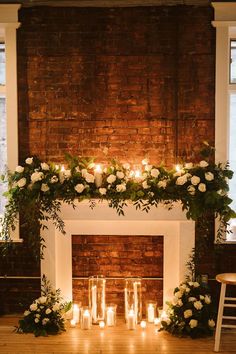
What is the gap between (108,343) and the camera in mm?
4621

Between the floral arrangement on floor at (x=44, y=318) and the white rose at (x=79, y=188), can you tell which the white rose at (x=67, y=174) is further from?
the floral arrangement on floor at (x=44, y=318)

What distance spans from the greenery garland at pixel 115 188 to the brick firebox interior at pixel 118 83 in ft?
1.08

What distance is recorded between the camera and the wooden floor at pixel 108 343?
4.46 metres

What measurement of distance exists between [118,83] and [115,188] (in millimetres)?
1104

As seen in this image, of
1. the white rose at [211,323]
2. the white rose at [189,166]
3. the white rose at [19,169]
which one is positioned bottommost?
the white rose at [211,323]

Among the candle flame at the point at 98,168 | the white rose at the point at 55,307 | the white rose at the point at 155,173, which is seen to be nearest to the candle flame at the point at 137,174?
the white rose at the point at 155,173

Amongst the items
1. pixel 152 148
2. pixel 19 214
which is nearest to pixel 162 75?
pixel 152 148

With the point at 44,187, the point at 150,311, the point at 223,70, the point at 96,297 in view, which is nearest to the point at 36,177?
the point at 44,187

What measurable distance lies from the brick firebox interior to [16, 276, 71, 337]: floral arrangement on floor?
4.46 feet

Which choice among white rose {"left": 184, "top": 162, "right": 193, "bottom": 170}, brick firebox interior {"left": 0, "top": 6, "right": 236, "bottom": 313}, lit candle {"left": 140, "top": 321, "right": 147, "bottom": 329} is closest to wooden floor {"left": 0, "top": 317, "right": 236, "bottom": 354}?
lit candle {"left": 140, "top": 321, "right": 147, "bottom": 329}

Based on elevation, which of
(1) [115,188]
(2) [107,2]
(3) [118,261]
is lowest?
(3) [118,261]

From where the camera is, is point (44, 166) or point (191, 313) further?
point (44, 166)

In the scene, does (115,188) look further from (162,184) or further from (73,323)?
(73,323)

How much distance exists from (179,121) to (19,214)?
1.82 meters
